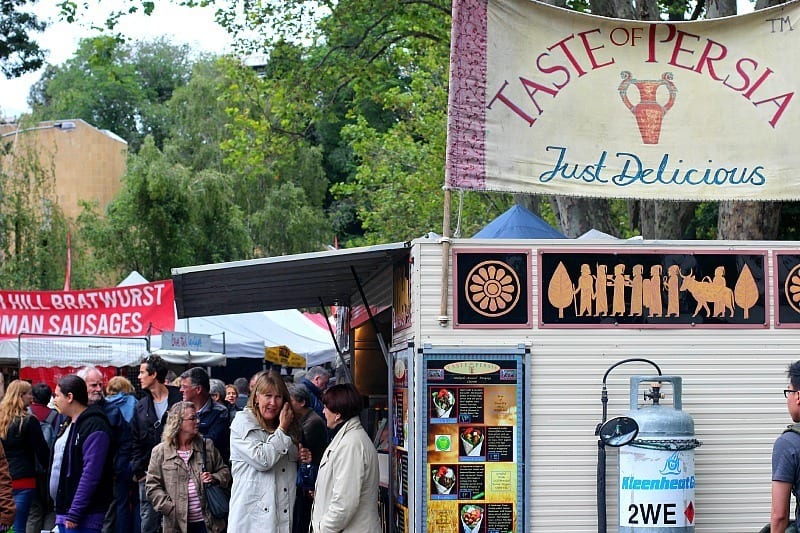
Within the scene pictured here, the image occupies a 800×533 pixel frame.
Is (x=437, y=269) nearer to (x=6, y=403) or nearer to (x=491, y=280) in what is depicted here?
(x=491, y=280)

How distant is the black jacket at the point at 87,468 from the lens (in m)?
9.31

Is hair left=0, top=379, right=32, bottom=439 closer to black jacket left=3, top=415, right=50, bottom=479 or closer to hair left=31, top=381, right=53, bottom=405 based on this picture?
black jacket left=3, top=415, right=50, bottom=479

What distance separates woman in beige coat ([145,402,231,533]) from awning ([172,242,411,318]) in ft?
3.87

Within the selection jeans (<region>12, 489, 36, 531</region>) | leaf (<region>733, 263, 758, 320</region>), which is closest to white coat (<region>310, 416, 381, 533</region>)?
leaf (<region>733, 263, 758, 320</region>)

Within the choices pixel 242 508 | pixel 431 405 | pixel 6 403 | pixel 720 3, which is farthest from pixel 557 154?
pixel 720 3

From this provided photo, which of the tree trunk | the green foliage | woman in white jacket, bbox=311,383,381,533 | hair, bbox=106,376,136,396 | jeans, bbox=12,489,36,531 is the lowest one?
jeans, bbox=12,489,36,531

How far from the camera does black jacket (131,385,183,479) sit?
10164 millimetres

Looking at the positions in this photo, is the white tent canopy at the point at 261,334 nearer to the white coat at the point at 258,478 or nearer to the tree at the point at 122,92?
the white coat at the point at 258,478

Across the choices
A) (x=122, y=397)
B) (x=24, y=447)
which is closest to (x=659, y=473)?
(x=122, y=397)

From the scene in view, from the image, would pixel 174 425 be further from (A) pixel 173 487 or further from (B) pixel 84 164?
(B) pixel 84 164

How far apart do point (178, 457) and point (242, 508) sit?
0.93 meters

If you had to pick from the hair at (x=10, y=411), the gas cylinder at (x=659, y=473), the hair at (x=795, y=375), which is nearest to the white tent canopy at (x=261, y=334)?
the hair at (x=10, y=411)

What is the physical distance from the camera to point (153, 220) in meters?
37.0

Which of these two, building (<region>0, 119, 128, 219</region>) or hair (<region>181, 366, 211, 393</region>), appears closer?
hair (<region>181, 366, 211, 393</region>)
